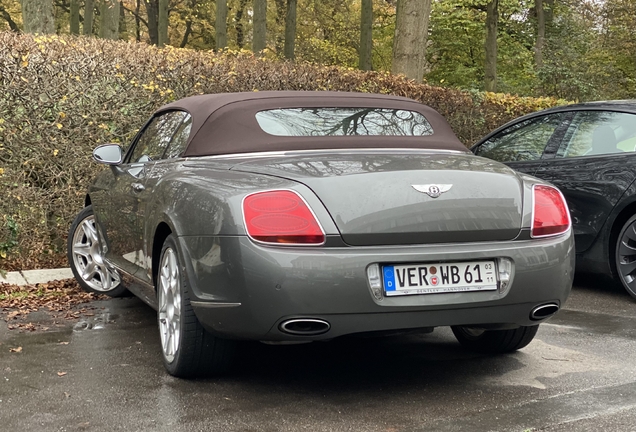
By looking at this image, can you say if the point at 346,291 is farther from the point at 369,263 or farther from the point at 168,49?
the point at 168,49

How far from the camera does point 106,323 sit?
18.6 feet

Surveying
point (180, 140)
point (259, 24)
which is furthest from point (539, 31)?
point (180, 140)

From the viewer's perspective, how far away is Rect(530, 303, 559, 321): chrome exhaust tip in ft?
13.0

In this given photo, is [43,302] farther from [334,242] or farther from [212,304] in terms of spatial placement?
[334,242]

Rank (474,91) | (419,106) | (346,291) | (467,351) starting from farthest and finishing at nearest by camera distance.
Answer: (474,91)
(419,106)
(467,351)
(346,291)

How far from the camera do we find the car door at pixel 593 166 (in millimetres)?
6676

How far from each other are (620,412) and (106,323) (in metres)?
3.42

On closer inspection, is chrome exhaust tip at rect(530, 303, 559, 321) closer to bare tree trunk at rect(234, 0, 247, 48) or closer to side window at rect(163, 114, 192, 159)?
side window at rect(163, 114, 192, 159)

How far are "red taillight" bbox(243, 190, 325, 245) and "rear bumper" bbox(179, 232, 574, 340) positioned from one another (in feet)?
0.17

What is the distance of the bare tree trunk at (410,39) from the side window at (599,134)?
620 cm

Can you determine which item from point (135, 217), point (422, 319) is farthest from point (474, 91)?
point (422, 319)

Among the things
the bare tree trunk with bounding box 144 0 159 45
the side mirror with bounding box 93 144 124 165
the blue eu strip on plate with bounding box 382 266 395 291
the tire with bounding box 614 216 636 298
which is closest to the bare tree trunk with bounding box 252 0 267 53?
the bare tree trunk with bounding box 144 0 159 45

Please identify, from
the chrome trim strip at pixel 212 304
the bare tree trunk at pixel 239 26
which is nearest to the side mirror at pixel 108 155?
the chrome trim strip at pixel 212 304

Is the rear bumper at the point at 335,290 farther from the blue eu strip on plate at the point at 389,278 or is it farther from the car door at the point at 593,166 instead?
the car door at the point at 593,166
